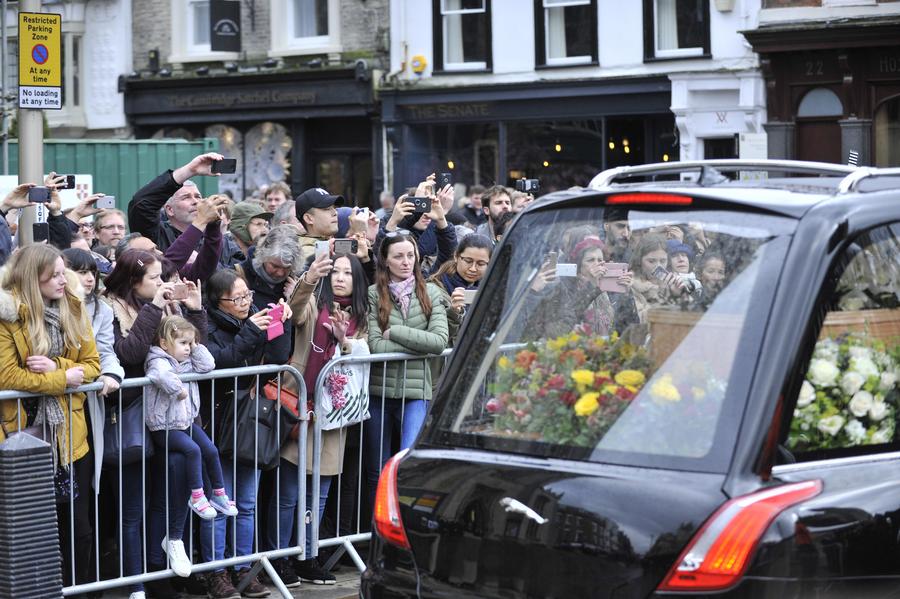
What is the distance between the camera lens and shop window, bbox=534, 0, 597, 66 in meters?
25.0

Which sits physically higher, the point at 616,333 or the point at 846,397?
the point at 616,333

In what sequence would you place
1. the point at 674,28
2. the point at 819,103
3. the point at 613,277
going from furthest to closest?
the point at 674,28 < the point at 819,103 < the point at 613,277

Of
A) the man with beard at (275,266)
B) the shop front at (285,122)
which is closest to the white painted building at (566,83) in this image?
the shop front at (285,122)

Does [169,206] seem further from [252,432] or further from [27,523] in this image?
[27,523]

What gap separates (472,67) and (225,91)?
5.20 meters

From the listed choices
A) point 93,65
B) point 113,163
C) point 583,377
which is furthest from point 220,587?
point 93,65

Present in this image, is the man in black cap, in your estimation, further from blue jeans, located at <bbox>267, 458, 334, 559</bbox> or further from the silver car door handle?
the silver car door handle

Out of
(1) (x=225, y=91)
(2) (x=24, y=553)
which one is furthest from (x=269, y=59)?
(2) (x=24, y=553)

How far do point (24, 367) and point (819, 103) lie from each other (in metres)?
18.8

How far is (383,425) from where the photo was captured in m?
8.55

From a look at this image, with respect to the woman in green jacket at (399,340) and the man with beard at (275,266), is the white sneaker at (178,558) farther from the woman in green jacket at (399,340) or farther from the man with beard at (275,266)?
the man with beard at (275,266)

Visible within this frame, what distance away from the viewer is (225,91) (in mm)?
27906

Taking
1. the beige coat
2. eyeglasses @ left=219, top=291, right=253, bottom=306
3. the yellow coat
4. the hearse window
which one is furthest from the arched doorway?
the hearse window

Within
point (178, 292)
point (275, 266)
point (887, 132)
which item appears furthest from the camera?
point (887, 132)
